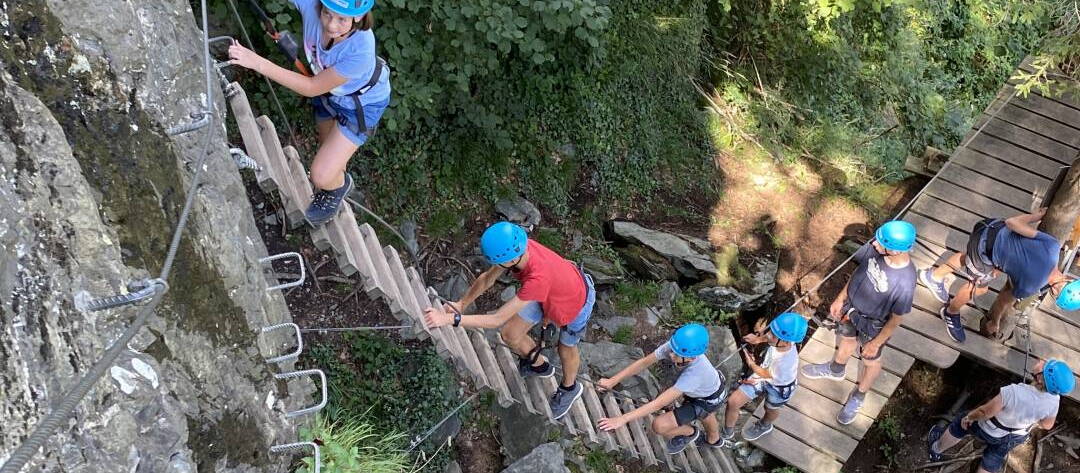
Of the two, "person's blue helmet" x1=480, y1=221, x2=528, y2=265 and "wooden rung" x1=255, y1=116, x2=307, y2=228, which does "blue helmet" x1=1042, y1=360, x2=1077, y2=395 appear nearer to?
"person's blue helmet" x1=480, y1=221, x2=528, y2=265

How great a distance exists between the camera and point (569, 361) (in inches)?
233

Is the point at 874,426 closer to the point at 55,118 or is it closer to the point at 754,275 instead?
the point at 754,275

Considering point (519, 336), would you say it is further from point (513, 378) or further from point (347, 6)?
point (347, 6)

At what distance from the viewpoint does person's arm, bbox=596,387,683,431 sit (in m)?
5.89

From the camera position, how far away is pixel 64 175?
265 cm

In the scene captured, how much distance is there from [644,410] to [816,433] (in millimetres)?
2429

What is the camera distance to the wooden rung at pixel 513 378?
584 centimetres

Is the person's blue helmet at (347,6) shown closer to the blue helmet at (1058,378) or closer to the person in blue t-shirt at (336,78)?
the person in blue t-shirt at (336,78)

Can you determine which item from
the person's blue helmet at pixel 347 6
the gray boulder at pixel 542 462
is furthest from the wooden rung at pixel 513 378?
the person's blue helmet at pixel 347 6

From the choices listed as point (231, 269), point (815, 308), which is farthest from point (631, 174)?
point (231, 269)

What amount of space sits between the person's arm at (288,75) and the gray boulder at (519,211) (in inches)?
162

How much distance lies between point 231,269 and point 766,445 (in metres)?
5.66

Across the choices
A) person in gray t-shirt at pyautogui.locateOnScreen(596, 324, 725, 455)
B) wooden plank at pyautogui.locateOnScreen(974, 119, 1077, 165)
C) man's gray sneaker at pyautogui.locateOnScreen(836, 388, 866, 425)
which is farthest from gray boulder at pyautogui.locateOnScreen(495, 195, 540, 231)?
wooden plank at pyautogui.locateOnScreen(974, 119, 1077, 165)

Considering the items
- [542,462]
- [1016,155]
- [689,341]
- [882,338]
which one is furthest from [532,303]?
[1016,155]
